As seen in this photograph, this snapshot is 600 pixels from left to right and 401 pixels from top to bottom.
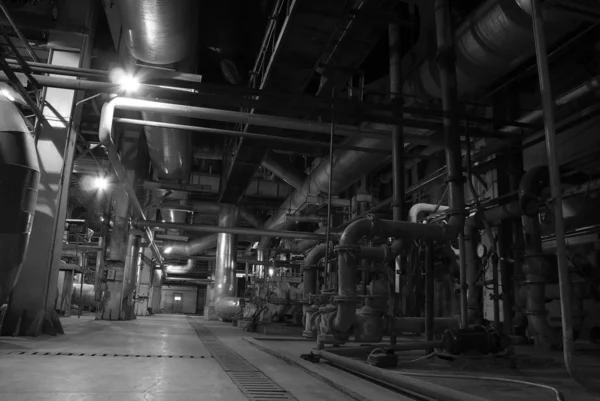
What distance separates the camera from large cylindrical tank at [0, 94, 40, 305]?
5.45 metres

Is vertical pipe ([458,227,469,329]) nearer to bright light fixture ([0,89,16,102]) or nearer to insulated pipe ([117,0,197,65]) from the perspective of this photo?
insulated pipe ([117,0,197,65])

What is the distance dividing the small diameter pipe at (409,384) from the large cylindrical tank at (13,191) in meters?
4.06

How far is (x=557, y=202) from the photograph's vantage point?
238 cm

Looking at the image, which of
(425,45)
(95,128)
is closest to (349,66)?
(425,45)

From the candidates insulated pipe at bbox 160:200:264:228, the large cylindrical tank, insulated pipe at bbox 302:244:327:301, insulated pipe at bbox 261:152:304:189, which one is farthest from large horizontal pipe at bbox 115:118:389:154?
insulated pipe at bbox 160:200:264:228

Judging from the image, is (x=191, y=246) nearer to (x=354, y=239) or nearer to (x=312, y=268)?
(x=312, y=268)

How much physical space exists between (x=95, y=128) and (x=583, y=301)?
10398 millimetres

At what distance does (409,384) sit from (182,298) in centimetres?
3644

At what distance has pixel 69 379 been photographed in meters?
3.11

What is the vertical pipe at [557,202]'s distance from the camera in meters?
2.24

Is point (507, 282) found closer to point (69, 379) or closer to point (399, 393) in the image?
point (399, 393)

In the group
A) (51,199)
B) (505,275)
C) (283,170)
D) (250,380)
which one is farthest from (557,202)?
(283,170)

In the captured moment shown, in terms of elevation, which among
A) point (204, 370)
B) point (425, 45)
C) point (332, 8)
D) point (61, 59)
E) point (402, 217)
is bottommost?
point (204, 370)

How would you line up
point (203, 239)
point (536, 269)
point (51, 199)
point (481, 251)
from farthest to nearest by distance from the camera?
point (203, 239) < point (481, 251) < point (51, 199) < point (536, 269)
